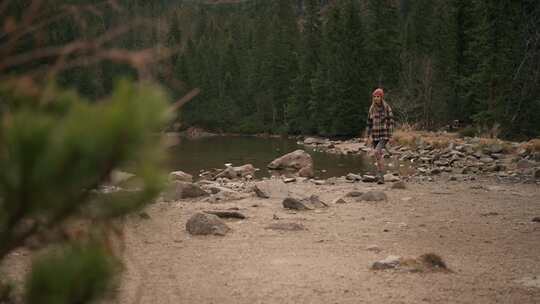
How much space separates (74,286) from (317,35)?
5129cm

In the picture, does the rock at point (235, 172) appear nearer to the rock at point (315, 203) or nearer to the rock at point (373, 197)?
the rock at point (373, 197)

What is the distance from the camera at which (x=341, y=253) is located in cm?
575

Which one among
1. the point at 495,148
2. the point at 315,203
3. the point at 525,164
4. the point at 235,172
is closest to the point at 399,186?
the point at 315,203

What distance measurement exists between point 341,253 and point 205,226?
5.95ft

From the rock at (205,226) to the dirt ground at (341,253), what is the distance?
0.11m

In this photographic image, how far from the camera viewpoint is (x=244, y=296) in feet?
14.1

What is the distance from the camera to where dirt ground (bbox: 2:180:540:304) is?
4.34m

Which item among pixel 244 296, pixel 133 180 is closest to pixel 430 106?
pixel 244 296

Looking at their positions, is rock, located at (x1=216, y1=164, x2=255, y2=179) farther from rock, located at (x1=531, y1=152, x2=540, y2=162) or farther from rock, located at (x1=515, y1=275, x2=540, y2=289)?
rock, located at (x1=515, y1=275, x2=540, y2=289)

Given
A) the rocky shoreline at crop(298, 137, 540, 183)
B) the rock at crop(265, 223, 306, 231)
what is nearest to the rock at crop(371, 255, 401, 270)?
the rock at crop(265, 223, 306, 231)

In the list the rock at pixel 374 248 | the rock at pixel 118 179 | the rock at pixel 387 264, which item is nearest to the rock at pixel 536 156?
the rock at pixel 374 248

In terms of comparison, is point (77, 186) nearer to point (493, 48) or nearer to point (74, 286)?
point (74, 286)

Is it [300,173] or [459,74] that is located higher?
[459,74]

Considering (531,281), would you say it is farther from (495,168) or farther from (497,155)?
(497,155)
